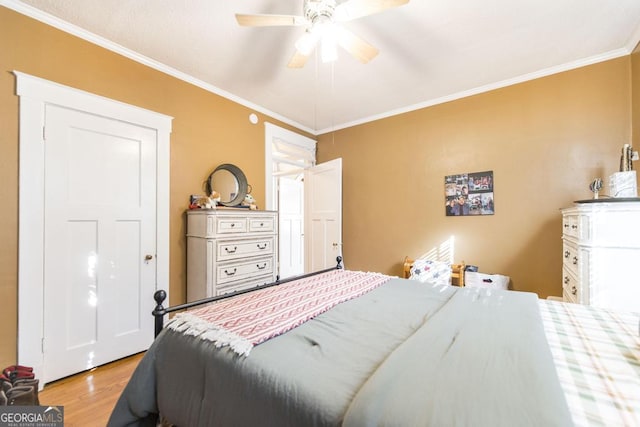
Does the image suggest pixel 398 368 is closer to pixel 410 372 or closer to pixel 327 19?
pixel 410 372

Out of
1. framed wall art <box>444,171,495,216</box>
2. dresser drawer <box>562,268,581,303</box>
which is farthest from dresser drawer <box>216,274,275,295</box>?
dresser drawer <box>562,268,581,303</box>

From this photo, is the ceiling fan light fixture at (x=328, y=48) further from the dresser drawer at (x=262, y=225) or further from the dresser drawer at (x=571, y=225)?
the dresser drawer at (x=571, y=225)

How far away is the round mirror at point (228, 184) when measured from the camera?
9.72ft

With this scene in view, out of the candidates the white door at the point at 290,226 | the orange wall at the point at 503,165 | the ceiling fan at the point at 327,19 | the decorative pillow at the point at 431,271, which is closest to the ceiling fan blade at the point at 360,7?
the ceiling fan at the point at 327,19

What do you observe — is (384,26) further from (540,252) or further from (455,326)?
(540,252)

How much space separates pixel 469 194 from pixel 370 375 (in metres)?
2.85

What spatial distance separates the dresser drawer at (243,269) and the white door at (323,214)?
1.06m

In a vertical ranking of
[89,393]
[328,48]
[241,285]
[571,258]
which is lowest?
[89,393]

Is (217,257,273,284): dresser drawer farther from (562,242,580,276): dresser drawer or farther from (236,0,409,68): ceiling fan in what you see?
(562,242,580,276): dresser drawer

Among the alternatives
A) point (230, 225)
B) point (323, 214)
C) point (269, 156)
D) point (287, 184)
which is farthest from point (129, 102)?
point (287, 184)

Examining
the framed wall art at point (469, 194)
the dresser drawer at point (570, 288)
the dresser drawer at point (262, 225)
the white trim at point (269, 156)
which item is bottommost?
the dresser drawer at point (570, 288)

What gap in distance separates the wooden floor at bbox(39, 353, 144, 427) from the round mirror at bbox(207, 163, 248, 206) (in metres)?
1.74

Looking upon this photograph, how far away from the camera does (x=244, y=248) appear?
2.71 m

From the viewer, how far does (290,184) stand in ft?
17.4
